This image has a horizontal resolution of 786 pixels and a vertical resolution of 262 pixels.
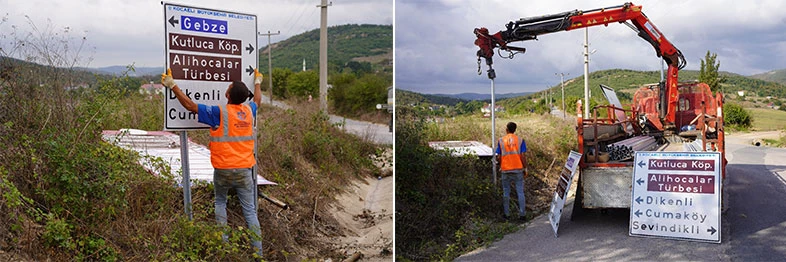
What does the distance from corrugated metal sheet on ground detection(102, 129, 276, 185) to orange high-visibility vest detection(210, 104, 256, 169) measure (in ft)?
2.32

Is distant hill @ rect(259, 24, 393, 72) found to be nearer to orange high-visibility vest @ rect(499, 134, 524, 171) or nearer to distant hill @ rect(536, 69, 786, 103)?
distant hill @ rect(536, 69, 786, 103)

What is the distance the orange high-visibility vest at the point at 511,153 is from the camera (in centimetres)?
654

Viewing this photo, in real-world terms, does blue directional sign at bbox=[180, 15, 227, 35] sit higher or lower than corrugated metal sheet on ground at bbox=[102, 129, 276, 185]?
higher

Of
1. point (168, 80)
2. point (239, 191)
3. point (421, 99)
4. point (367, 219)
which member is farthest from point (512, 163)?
point (168, 80)

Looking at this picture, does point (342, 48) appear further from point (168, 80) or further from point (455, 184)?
point (168, 80)

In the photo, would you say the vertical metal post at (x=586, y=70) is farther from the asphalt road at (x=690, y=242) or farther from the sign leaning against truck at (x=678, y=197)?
the sign leaning against truck at (x=678, y=197)

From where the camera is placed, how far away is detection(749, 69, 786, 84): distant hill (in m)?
5.71

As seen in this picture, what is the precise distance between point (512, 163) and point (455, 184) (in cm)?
66

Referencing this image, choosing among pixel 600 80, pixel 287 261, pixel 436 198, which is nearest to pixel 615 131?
pixel 600 80

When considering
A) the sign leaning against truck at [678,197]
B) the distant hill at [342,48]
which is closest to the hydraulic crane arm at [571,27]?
the sign leaning against truck at [678,197]

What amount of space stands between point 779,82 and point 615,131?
5.15 feet

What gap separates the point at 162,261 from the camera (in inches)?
147

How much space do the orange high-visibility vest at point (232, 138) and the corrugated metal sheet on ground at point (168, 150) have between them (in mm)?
706

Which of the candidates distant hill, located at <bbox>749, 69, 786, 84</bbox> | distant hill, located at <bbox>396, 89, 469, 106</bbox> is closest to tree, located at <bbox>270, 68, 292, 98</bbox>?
distant hill, located at <bbox>396, 89, 469, 106</bbox>
